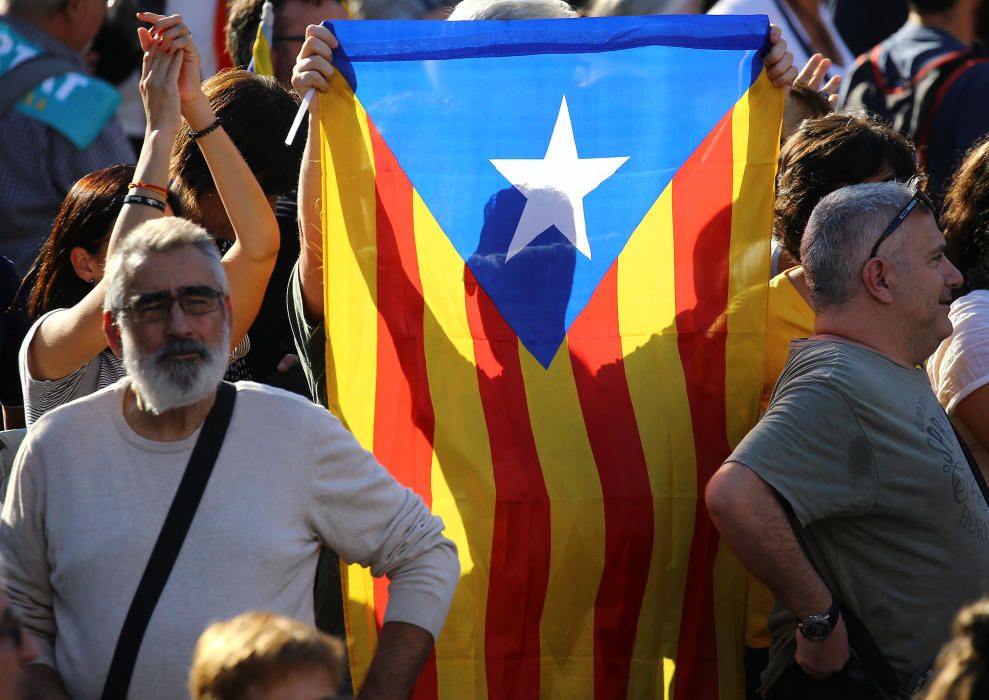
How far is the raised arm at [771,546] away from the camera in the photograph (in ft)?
10.5

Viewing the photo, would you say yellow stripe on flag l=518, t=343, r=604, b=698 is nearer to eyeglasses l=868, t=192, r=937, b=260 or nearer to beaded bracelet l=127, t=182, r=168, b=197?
eyeglasses l=868, t=192, r=937, b=260

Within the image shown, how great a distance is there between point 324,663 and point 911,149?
2467mm

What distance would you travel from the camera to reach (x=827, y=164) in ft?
12.9

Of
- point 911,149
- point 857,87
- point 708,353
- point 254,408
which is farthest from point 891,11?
point 254,408

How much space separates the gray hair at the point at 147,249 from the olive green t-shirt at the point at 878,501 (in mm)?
1230

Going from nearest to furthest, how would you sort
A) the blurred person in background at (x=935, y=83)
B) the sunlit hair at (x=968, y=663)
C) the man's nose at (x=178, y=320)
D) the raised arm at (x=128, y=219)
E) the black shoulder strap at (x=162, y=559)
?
1. the sunlit hair at (x=968, y=663)
2. the black shoulder strap at (x=162, y=559)
3. the man's nose at (x=178, y=320)
4. the raised arm at (x=128, y=219)
5. the blurred person in background at (x=935, y=83)

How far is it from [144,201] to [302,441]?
784 mm

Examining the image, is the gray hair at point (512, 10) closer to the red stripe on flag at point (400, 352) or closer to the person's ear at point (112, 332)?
the red stripe on flag at point (400, 352)

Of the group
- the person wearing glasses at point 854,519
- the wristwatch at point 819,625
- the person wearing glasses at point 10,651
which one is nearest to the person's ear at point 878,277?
the person wearing glasses at point 854,519

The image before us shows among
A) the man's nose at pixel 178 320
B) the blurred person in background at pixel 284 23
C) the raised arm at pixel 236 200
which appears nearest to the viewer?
the man's nose at pixel 178 320

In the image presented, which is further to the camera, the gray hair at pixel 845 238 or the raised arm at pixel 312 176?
the raised arm at pixel 312 176

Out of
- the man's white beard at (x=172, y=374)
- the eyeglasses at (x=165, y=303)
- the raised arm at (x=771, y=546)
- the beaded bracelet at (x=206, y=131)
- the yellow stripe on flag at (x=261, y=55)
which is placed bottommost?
the raised arm at (x=771, y=546)

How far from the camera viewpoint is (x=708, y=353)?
149 inches

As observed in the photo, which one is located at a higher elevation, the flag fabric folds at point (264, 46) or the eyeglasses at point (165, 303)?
the flag fabric folds at point (264, 46)
